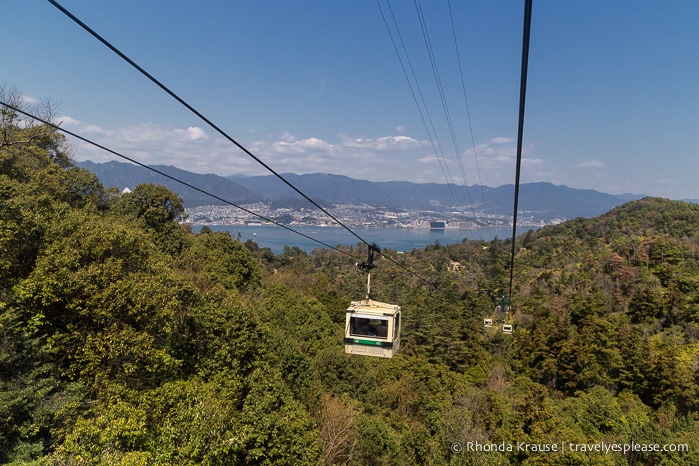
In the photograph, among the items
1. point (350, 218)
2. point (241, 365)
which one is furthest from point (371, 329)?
point (350, 218)

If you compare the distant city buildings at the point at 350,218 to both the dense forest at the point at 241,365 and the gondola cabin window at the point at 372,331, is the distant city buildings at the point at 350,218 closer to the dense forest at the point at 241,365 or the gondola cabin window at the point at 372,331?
the dense forest at the point at 241,365

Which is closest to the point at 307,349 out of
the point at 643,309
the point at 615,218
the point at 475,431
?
the point at 475,431

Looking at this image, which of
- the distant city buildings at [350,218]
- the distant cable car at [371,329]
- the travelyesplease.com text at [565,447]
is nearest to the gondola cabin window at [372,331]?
the distant cable car at [371,329]

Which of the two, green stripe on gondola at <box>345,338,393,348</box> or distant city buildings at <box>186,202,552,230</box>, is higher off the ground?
distant city buildings at <box>186,202,552,230</box>

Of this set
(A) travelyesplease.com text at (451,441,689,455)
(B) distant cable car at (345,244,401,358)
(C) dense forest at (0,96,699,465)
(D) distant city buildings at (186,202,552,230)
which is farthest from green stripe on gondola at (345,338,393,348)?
(D) distant city buildings at (186,202,552,230)

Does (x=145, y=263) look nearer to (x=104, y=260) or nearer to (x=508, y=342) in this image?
(x=104, y=260)

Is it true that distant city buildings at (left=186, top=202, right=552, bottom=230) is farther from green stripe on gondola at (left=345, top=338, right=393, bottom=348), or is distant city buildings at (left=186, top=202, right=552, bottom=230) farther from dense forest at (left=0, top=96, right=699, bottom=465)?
green stripe on gondola at (left=345, top=338, right=393, bottom=348)
